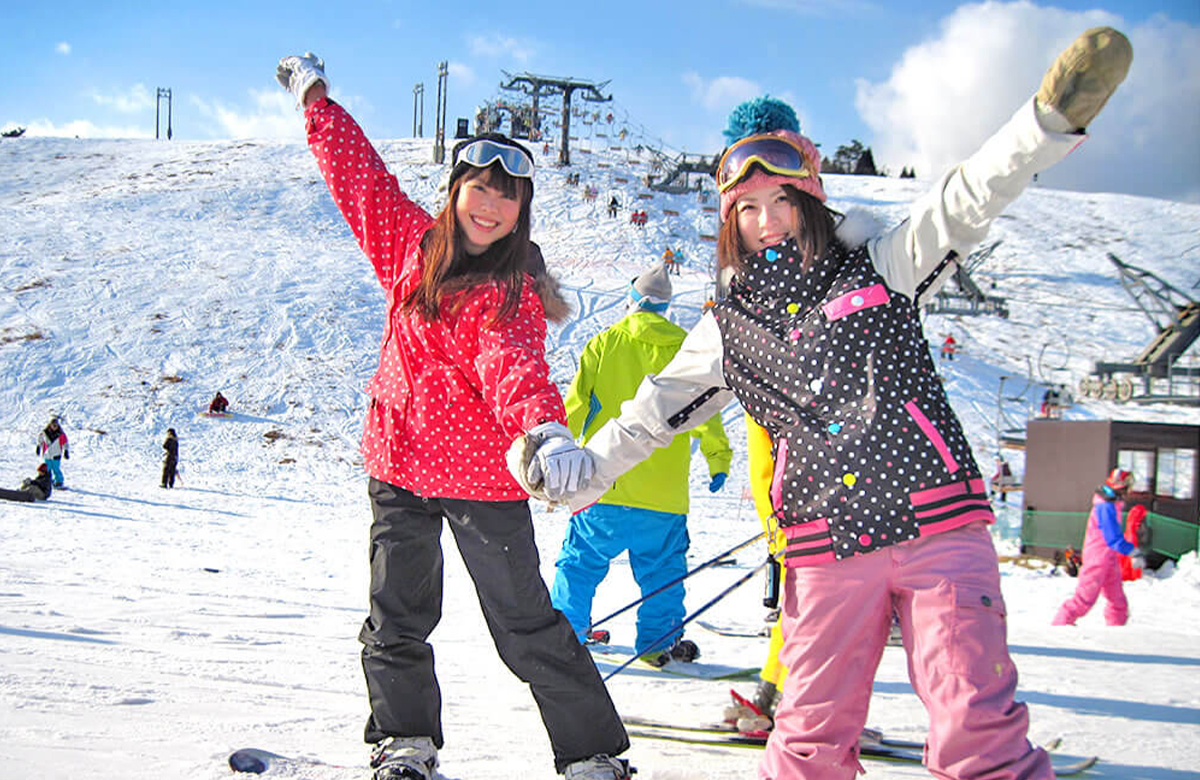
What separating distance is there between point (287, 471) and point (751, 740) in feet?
46.9

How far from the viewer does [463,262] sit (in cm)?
246

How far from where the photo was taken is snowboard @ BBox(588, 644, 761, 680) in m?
3.93

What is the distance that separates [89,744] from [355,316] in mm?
22518

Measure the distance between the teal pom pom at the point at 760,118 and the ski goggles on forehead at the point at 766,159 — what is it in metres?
0.22

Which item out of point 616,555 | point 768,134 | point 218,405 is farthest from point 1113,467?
point 218,405

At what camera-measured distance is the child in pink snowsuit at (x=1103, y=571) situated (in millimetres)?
6195

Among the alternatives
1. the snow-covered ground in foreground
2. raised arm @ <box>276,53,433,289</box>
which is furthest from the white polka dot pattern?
raised arm @ <box>276,53,433,289</box>

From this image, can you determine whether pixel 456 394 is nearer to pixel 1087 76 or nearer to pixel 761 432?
pixel 761 432

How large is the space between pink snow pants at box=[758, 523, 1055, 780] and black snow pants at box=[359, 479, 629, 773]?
570mm

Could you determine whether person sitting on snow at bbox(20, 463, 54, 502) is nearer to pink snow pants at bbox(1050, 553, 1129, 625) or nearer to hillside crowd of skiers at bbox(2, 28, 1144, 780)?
hillside crowd of skiers at bbox(2, 28, 1144, 780)

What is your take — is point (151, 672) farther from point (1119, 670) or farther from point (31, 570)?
point (1119, 670)

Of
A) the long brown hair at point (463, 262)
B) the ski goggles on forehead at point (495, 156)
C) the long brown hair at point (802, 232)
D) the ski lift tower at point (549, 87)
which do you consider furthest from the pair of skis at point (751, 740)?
the ski lift tower at point (549, 87)

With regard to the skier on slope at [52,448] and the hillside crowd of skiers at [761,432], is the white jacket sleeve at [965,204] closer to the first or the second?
the hillside crowd of skiers at [761,432]

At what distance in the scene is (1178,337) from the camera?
23.3 meters
